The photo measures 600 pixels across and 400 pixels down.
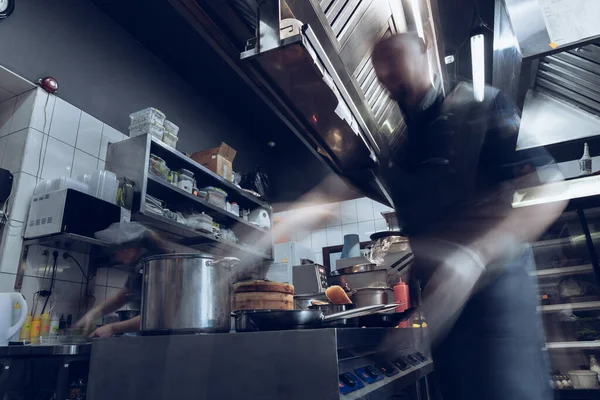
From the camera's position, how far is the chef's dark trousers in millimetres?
2365

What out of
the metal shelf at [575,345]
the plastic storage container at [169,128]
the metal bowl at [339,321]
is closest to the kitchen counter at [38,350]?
the metal bowl at [339,321]

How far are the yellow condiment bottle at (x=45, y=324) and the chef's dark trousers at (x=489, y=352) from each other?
2.31m

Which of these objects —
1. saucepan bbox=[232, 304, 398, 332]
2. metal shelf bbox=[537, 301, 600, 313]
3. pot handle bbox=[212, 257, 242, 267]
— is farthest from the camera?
metal shelf bbox=[537, 301, 600, 313]

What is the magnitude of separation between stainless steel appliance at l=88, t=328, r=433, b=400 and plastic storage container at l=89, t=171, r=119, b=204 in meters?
1.49

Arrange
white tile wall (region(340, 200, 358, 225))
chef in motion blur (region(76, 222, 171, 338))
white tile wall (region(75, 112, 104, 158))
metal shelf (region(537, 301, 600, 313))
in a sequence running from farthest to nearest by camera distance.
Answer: white tile wall (region(340, 200, 358, 225)) < metal shelf (region(537, 301, 600, 313)) < white tile wall (region(75, 112, 104, 158)) < chef in motion blur (region(76, 222, 171, 338))

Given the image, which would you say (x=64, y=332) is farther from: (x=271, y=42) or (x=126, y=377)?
(x=271, y=42)

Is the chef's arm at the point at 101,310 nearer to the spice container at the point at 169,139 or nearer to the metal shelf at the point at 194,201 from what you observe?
the metal shelf at the point at 194,201

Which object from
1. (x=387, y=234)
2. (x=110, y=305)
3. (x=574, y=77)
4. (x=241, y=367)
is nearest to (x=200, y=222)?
(x=110, y=305)

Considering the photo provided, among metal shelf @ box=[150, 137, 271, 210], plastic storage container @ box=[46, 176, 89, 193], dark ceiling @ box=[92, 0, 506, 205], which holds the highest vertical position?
dark ceiling @ box=[92, 0, 506, 205]

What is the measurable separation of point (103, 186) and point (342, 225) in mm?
3502

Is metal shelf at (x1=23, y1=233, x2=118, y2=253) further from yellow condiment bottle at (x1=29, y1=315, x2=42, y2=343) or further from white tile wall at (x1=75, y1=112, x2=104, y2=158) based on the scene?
white tile wall at (x1=75, y1=112, x2=104, y2=158)

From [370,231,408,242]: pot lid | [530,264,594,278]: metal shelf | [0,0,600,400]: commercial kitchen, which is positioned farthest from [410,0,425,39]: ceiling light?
[530,264,594,278]: metal shelf

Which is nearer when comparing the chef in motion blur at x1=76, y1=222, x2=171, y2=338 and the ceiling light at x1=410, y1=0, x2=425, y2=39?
the ceiling light at x1=410, y1=0, x2=425, y2=39

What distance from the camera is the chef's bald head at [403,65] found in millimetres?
1543
